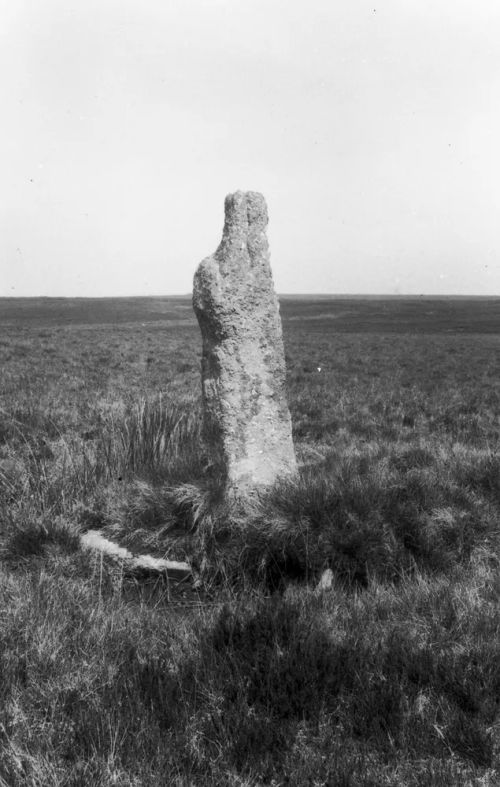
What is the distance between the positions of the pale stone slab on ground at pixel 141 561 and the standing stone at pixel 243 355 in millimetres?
874

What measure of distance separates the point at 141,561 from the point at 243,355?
1959 mm

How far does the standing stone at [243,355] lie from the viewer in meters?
5.43

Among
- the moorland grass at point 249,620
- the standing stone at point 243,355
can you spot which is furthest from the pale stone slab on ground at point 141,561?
the standing stone at point 243,355

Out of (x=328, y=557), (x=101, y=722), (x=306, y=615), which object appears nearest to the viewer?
(x=101, y=722)

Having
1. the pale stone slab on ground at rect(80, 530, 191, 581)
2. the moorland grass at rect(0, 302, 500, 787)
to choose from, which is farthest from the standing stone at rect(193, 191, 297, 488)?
the pale stone slab on ground at rect(80, 530, 191, 581)

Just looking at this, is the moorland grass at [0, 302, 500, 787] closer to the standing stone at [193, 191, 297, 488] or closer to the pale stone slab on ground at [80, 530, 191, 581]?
the pale stone slab on ground at [80, 530, 191, 581]

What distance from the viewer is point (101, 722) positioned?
2.69 metres

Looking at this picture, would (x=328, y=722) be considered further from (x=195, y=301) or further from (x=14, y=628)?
(x=195, y=301)

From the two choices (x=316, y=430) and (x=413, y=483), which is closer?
(x=413, y=483)

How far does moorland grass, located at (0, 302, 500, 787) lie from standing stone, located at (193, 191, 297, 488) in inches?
14.7

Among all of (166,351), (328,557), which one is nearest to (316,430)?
(328,557)

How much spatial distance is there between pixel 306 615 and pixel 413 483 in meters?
2.08

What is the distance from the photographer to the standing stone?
5426mm

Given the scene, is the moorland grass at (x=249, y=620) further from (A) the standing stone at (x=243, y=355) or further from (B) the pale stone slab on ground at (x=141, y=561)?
(A) the standing stone at (x=243, y=355)
